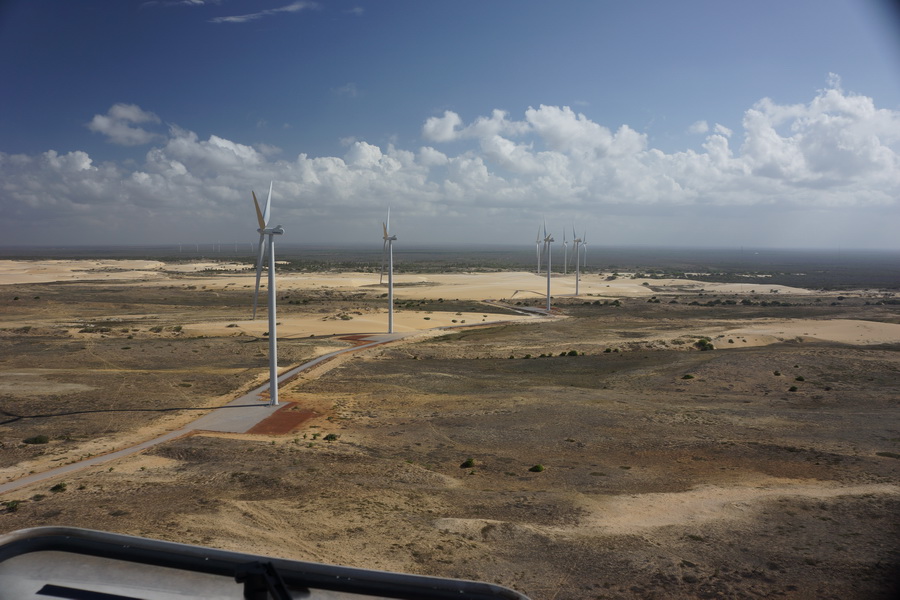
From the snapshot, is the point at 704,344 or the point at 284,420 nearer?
the point at 284,420

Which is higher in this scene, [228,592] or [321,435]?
[228,592]

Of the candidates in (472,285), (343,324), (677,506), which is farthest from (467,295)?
(677,506)

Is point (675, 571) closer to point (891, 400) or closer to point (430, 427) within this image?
point (430, 427)

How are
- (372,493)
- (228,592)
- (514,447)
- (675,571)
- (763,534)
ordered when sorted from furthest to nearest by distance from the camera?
(514,447) → (372,493) → (763,534) → (675,571) → (228,592)

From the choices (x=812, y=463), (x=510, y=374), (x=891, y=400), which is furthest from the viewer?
(x=510, y=374)

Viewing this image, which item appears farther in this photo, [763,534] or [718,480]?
[718,480]

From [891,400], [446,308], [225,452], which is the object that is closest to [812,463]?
[891,400]

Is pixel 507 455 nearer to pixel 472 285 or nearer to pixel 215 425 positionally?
pixel 215 425
